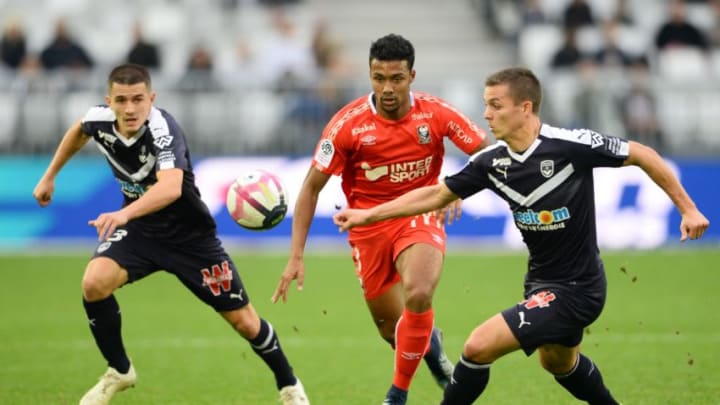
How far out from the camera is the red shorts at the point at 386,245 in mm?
8914

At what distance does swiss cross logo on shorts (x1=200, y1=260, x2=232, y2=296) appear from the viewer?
338 inches

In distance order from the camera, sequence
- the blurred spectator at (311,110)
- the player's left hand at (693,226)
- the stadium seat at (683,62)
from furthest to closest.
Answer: the stadium seat at (683,62), the blurred spectator at (311,110), the player's left hand at (693,226)

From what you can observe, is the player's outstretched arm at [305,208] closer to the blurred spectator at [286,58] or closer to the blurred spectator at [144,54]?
the blurred spectator at [286,58]

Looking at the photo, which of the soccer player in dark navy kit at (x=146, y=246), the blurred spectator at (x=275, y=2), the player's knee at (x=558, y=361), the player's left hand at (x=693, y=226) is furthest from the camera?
the blurred spectator at (x=275, y=2)

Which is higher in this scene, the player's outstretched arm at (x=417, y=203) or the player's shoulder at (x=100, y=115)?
the player's shoulder at (x=100, y=115)

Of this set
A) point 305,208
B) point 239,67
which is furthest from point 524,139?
point 239,67

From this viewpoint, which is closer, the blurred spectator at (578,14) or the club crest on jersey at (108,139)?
the club crest on jersey at (108,139)

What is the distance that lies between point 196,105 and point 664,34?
26.6 feet

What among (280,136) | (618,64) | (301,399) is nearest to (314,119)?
(280,136)

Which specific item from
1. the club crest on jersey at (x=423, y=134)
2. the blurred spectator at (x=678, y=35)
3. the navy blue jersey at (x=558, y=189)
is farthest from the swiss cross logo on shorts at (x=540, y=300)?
the blurred spectator at (x=678, y=35)

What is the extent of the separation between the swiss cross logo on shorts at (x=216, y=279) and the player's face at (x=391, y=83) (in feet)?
5.19

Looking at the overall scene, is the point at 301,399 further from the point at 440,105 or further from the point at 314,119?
the point at 314,119

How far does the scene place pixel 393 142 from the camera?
8.93 m

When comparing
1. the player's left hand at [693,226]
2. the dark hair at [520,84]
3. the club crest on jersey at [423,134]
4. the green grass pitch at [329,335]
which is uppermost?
the dark hair at [520,84]
